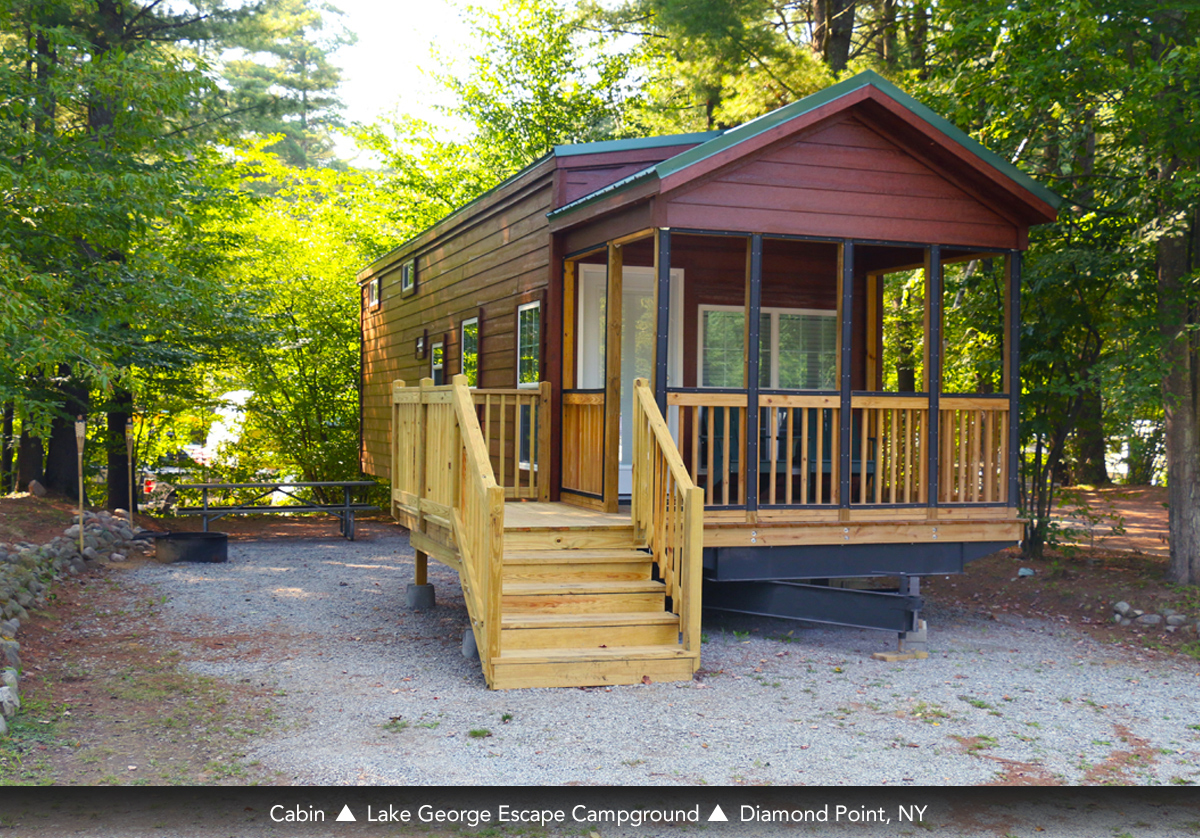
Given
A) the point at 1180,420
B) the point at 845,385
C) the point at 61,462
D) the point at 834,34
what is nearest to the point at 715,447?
the point at 845,385

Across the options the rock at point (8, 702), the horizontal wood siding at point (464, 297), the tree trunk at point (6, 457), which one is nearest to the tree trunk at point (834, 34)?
the horizontal wood siding at point (464, 297)

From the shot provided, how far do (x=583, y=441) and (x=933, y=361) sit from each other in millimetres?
2854

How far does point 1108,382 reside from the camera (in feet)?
27.0

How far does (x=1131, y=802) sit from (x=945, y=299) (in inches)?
281

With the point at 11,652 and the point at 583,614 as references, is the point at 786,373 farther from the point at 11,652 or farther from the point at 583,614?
the point at 11,652

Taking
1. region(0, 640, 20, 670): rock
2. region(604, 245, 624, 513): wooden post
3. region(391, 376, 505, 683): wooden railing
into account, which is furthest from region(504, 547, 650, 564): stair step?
region(0, 640, 20, 670): rock

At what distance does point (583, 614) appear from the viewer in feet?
20.7

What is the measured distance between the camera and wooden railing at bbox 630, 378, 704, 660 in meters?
6.10

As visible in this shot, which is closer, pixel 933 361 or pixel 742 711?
pixel 742 711

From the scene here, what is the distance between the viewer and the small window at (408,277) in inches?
542

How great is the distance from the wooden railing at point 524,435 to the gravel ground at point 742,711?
1293mm

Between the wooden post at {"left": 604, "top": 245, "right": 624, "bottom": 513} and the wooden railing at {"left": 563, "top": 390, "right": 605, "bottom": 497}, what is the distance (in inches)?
6.7

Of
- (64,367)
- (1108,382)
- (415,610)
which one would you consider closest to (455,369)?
(415,610)

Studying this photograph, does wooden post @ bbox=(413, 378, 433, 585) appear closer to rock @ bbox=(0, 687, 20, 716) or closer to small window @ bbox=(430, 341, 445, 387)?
rock @ bbox=(0, 687, 20, 716)
